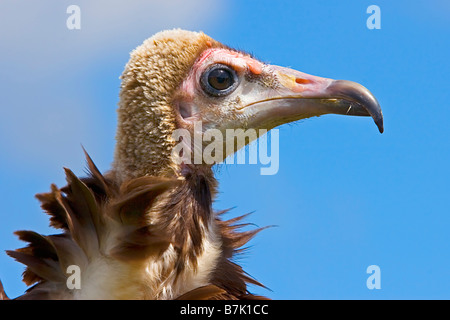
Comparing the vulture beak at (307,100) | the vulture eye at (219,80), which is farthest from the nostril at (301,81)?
the vulture eye at (219,80)

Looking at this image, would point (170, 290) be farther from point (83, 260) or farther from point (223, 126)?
point (223, 126)

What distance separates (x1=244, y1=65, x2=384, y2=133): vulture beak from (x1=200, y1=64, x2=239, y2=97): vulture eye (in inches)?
9.9

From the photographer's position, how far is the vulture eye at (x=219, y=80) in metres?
6.82

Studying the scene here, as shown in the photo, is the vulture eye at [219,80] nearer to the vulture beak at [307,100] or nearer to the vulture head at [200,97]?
the vulture head at [200,97]

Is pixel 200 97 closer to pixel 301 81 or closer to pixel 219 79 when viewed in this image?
pixel 219 79

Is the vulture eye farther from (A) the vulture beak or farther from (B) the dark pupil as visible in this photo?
(A) the vulture beak

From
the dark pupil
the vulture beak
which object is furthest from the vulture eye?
the vulture beak

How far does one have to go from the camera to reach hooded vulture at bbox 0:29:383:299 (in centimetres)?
567

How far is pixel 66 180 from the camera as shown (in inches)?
227

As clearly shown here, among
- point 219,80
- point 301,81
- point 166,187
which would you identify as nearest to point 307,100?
point 301,81

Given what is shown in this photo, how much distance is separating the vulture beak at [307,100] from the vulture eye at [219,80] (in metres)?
0.25
